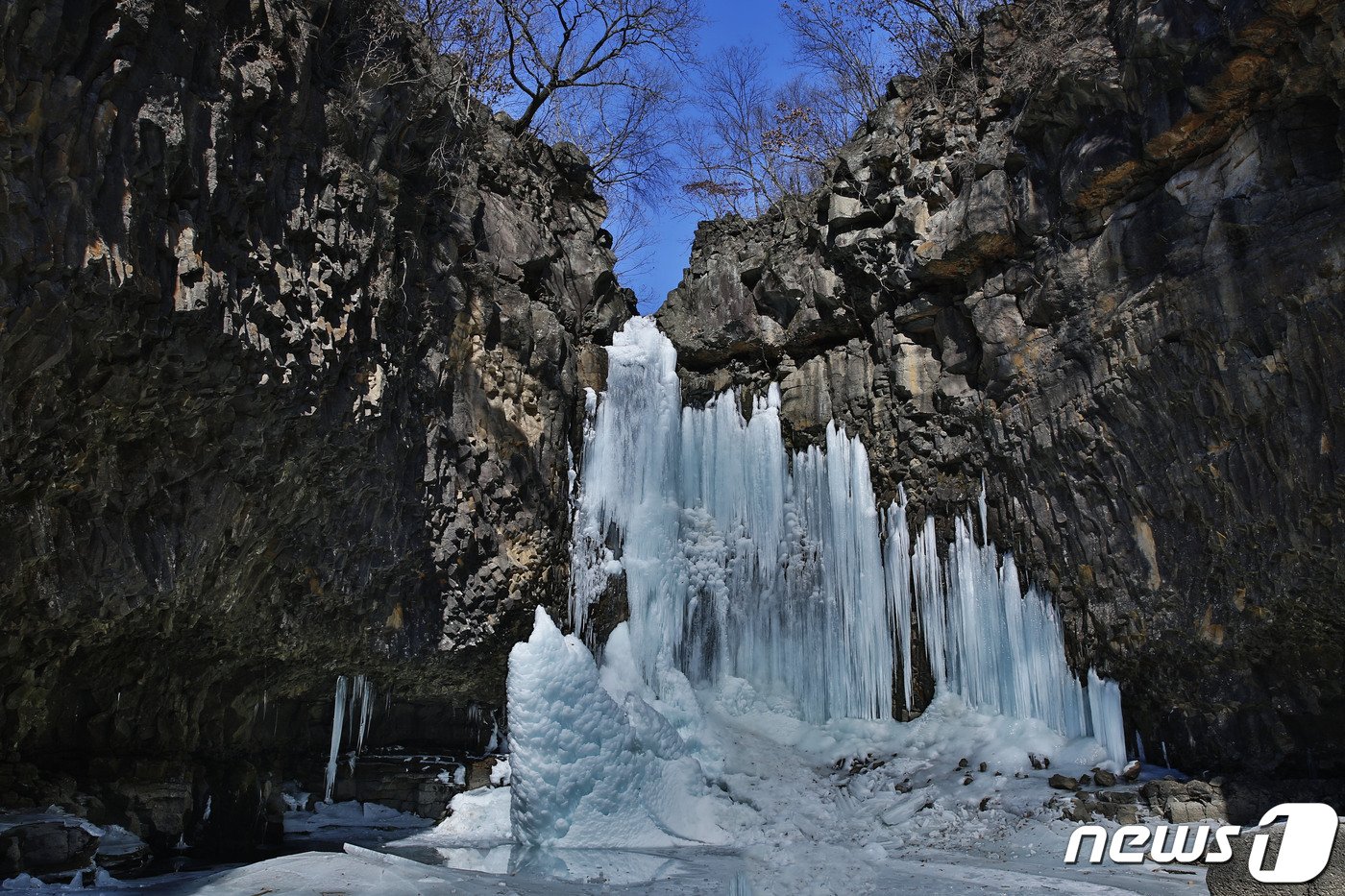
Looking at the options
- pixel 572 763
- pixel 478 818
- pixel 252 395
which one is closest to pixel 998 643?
pixel 572 763

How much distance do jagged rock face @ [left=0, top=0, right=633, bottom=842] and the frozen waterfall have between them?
1090 mm

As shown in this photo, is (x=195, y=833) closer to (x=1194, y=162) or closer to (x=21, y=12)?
(x=21, y=12)

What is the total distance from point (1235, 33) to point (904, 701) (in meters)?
10.1

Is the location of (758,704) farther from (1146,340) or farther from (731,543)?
(1146,340)

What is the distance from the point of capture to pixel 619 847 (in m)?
11.2

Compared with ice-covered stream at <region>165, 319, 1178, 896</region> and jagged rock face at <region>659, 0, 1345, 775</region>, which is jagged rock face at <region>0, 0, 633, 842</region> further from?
jagged rock face at <region>659, 0, 1345, 775</region>

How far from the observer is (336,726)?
13648 millimetres

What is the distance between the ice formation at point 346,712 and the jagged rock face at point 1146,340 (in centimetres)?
883

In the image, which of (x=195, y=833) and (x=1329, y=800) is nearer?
(x=1329, y=800)

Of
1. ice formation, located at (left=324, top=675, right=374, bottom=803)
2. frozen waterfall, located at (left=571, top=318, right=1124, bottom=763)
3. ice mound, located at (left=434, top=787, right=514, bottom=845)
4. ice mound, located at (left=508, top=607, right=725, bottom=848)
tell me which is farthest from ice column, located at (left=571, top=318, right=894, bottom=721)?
ice mound, located at (left=508, top=607, right=725, bottom=848)

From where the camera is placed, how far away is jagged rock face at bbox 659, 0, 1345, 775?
9.74m

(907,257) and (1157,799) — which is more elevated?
(907,257)

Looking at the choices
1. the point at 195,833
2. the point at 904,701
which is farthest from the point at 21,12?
the point at 904,701

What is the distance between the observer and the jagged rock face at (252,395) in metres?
7.53
